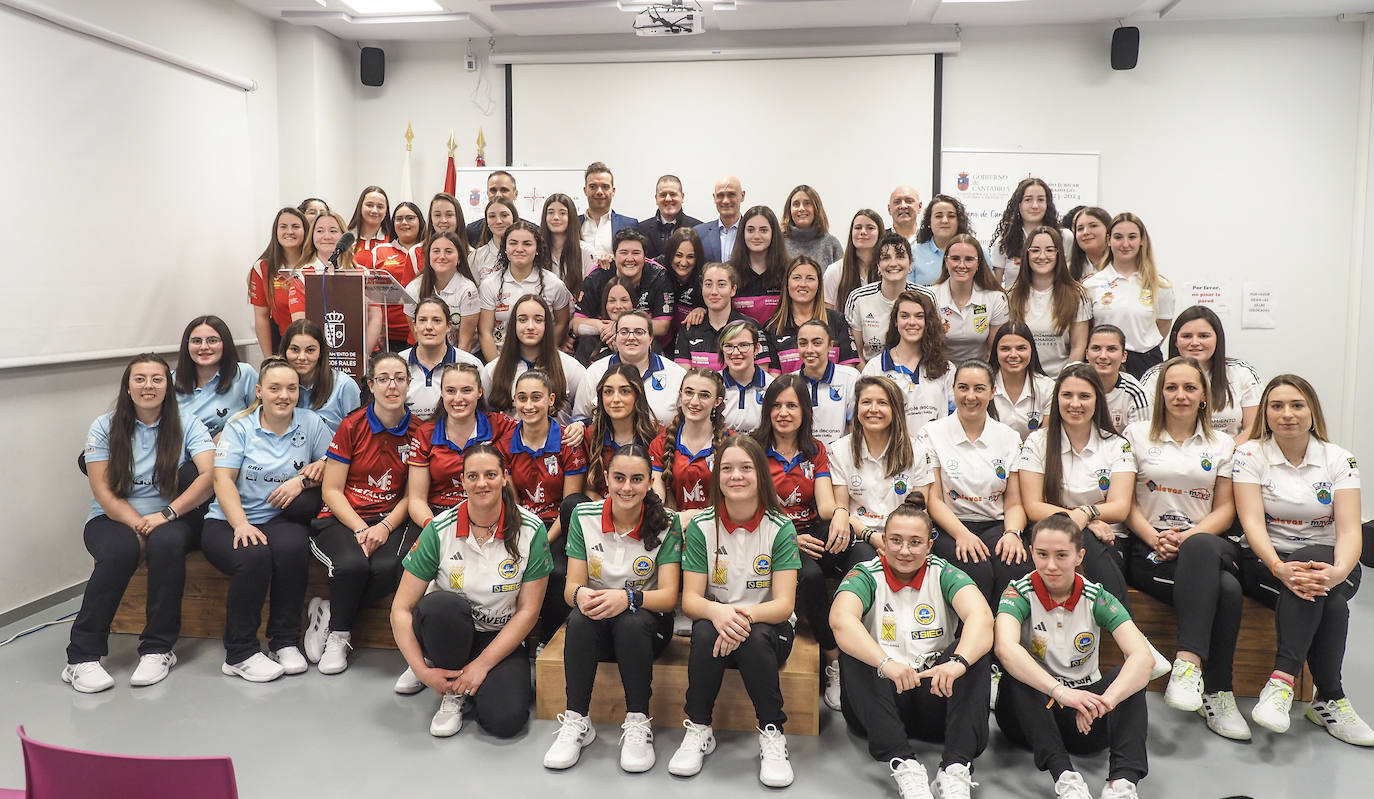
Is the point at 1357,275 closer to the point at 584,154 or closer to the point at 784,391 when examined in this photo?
the point at 784,391

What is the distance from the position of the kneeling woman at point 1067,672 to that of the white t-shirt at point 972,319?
1.82 m

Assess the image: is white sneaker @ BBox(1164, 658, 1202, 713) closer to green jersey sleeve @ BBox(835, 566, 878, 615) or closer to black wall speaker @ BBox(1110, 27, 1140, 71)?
green jersey sleeve @ BBox(835, 566, 878, 615)

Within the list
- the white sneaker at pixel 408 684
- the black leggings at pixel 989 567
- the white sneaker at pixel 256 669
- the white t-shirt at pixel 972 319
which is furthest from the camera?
the white t-shirt at pixel 972 319

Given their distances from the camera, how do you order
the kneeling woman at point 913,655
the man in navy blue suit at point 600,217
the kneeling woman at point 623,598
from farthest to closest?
1. the man in navy blue suit at point 600,217
2. the kneeling woman at point 623,598
3. the kneeling woman at point 913,655

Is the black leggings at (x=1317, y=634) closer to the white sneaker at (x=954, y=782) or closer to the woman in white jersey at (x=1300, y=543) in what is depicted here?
the woman in white jersey at (x=1300, y=543)

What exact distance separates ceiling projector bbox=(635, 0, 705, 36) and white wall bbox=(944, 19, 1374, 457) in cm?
200

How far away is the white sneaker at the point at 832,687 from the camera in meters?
3.34

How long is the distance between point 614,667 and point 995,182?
4802mm

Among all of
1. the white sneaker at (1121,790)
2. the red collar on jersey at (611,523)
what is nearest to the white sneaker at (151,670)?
the red collar on jersey at (611,523)

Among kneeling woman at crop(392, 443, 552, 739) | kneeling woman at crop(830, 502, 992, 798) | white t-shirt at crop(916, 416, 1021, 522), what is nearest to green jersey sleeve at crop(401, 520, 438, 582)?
kneeling woman at crop(392, 443, 552, 739)

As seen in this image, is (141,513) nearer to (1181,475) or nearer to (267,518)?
(267,518)

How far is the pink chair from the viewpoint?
4.26 feet

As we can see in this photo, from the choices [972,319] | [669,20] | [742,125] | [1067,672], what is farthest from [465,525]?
[742,125]

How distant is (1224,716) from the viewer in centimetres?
316
